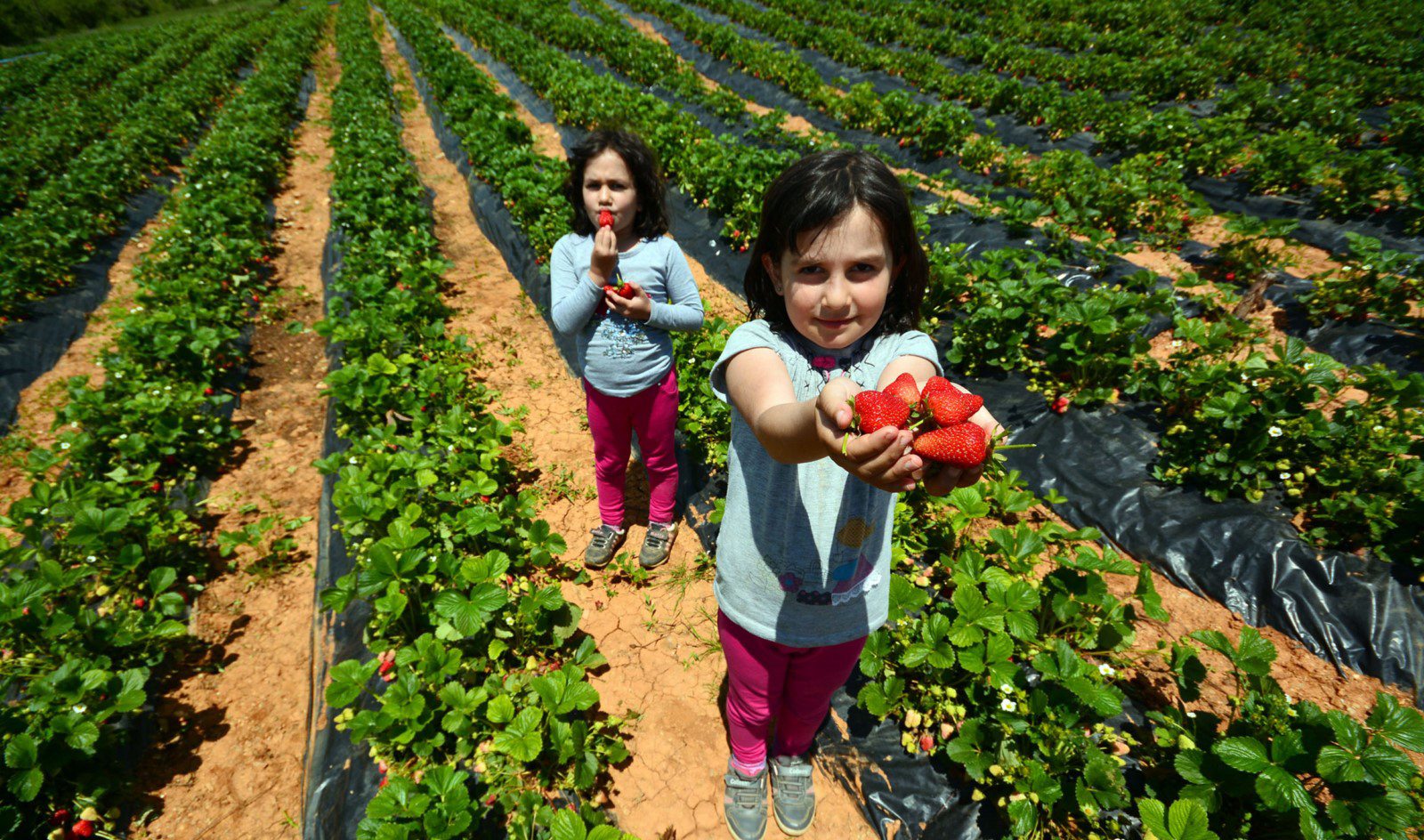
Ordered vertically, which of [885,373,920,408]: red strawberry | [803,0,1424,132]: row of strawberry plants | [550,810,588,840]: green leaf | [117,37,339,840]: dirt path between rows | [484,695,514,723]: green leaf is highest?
[803,0,1424,132]: row of strawberry plants

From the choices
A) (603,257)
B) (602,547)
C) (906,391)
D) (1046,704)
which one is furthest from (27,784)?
(1046,704)

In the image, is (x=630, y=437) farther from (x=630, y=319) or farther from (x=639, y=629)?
(x=639, y=629)

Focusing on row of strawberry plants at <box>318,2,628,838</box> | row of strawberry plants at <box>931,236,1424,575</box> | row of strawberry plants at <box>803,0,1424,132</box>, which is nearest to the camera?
row of strawberry plants at <box>318,2,628,838</box>

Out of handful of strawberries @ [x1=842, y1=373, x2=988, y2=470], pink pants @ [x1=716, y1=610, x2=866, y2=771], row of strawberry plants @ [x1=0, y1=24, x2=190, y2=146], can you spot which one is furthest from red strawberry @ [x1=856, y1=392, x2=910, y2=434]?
row of strawberry plants @ [x1=0, y1=24, x2=190, y2=146]

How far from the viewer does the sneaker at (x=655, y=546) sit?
11.2ft

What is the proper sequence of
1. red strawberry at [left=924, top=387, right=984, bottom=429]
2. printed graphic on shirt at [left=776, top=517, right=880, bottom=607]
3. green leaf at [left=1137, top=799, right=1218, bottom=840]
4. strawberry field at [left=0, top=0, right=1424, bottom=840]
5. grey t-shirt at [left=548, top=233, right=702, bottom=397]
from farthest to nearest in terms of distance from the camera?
grey t-shirt at [left=548, top=233, right=702, bottom=397] → strawberry field at [left=0, top=0, right=1424, bottom=840] → green leaf at [left=1137, top=799, right=1218, bottom=840] → printed graphic on shirt at [left=776, top=517, right=880, bottom=607] → red strawberry at [left=924, top=387, right=984, bottom=429]

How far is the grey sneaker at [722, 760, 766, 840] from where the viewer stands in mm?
2305

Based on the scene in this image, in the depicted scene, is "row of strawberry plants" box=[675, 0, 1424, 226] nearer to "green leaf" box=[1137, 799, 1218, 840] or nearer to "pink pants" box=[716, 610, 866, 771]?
"green leaf" box=[1137, 799, 1218, 840]

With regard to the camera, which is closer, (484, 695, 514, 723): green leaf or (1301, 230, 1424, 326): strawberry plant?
(484, 695, 514, 723): green leaf

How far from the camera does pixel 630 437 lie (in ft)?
9.61

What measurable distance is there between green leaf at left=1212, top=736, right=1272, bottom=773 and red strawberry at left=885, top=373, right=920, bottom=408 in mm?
1800

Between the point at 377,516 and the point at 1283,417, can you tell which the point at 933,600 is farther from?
the point at 377,516

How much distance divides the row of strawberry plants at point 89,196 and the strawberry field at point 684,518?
0.08 meters

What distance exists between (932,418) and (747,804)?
2071 millimetres
